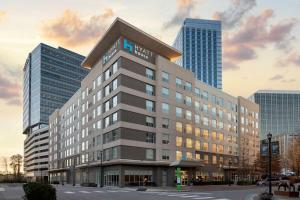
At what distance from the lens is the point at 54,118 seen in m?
144

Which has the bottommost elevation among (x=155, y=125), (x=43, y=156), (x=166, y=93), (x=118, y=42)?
(x=43, y=156)

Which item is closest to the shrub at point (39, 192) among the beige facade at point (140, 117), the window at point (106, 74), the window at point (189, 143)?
the beige facade at point (140, 117)

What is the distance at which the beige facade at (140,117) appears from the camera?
73875mm

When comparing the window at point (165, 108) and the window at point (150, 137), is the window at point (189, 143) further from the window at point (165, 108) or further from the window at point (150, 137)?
the window at point (150, 137)

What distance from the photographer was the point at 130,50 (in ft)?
250

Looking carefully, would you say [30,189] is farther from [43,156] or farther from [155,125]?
[43,156]

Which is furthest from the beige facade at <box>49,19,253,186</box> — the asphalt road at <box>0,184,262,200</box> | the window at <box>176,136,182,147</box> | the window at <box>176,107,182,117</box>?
the asphalt road at <box>0,184,262,200</box>

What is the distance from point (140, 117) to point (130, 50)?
43.8ft

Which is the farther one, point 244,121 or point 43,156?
point 43,156

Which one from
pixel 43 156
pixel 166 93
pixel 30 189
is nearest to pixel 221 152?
pixel 166 93

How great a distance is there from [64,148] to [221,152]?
49.2 m

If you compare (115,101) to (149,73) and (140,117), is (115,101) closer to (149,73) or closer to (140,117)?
(140,117)

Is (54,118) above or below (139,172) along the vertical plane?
above

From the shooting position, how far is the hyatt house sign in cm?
7538
